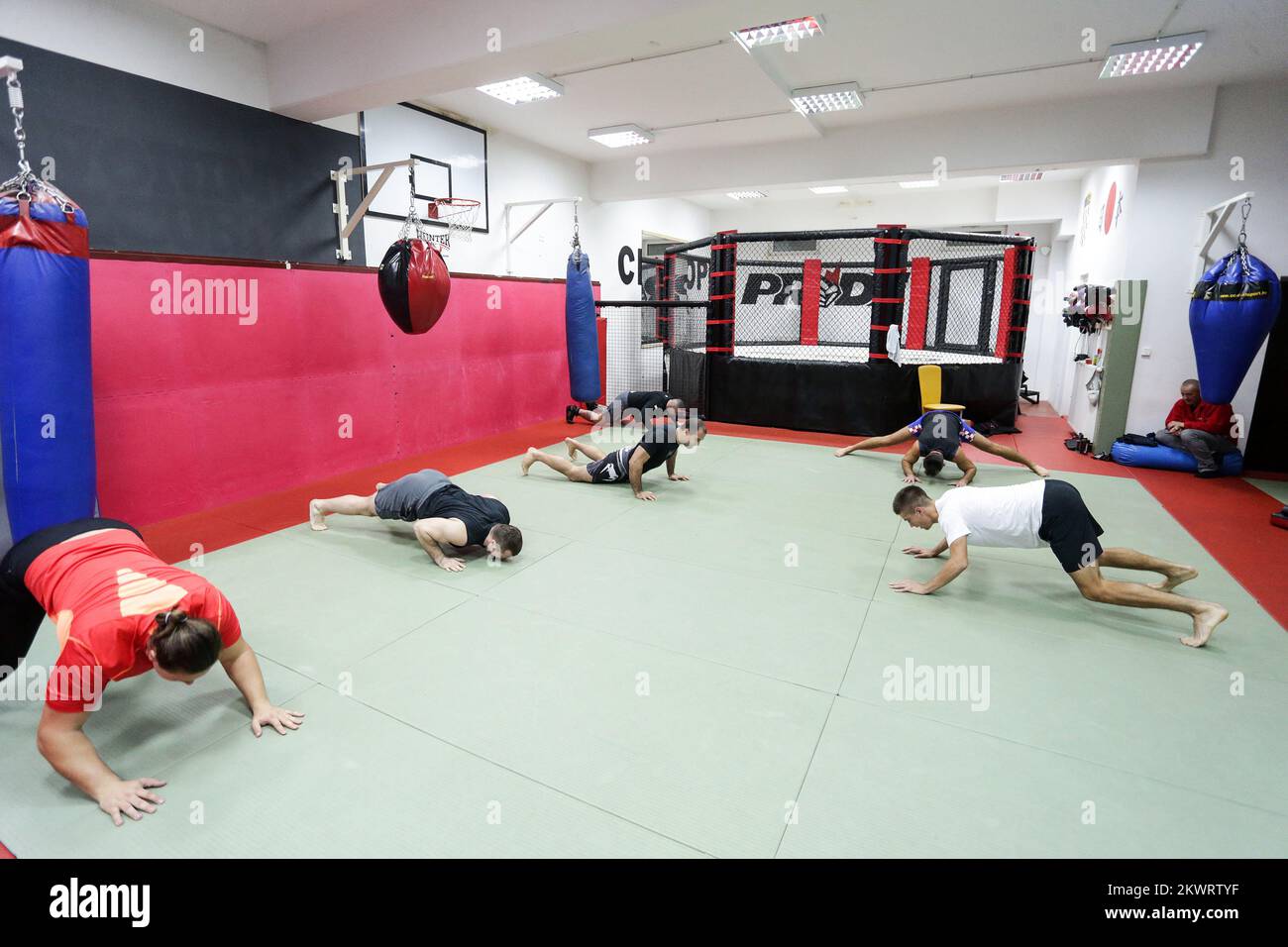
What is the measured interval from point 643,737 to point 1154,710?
211 centimetres

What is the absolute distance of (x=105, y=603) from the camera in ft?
7.02

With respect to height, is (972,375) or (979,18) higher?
(979,18)

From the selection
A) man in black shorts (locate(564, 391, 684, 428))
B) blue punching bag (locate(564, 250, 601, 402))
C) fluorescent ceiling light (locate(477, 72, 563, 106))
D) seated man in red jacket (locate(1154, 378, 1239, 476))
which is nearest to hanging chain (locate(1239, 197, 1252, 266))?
seated man in red jacket (locate(1154, 378, 1239, 476))

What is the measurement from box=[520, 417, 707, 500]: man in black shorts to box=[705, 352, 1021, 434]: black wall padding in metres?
2.97

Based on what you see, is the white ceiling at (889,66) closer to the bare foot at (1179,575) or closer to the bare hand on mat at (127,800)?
the bare foot at (1179,575)

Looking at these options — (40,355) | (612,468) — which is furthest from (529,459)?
(40,355)

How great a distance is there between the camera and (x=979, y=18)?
596 cm

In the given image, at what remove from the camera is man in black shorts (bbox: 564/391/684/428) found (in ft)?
27.5

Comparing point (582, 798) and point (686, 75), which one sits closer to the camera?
point (582, 798)

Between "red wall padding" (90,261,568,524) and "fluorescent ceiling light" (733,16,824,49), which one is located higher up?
"fluorescent ceiling light" (733,16,824,49)

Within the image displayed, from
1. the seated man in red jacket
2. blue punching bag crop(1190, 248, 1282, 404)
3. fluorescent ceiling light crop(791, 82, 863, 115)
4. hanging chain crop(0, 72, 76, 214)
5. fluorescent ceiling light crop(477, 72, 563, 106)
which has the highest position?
fluorescent ceiling light crop(791, 82, 863, 115)

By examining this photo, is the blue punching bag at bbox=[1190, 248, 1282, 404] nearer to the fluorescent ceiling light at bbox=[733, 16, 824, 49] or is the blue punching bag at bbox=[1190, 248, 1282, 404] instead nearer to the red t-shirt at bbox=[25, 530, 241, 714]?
the fluorescent ceiling light at bbox=[733, 16, 824, 49]

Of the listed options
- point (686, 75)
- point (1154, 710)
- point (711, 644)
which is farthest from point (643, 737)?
point (686, 75)
